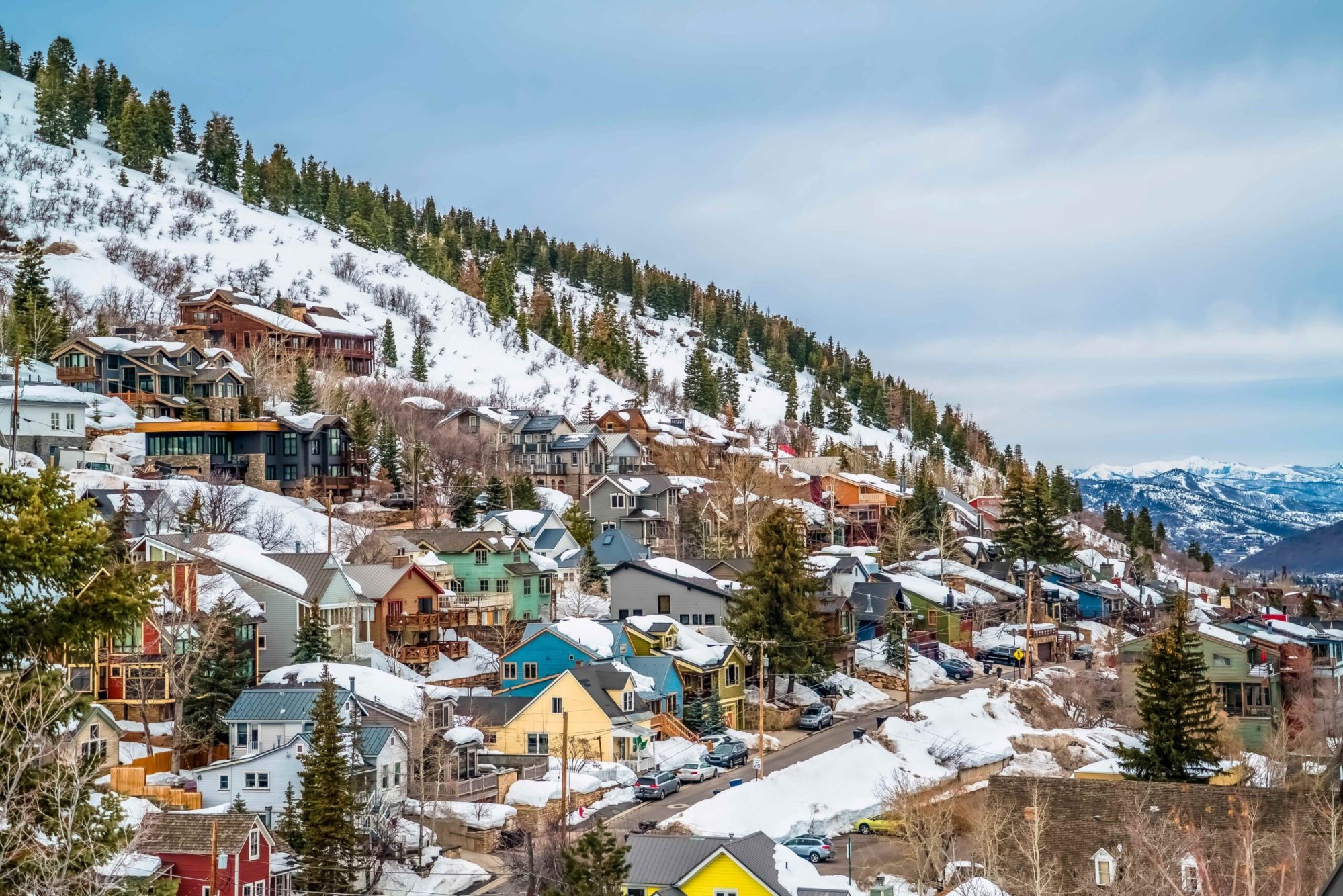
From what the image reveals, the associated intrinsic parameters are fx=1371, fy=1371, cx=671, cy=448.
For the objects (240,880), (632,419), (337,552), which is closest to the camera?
(240,880)

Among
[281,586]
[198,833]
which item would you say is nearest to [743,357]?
[281,586]

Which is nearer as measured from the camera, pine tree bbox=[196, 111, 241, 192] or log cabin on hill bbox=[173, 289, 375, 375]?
log cabin on hill bbox=[173, 289, 375, 375]

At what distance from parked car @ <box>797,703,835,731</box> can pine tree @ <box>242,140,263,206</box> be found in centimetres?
10726

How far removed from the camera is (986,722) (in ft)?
194

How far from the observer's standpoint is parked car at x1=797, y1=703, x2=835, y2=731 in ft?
188

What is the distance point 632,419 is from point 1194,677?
6910 cm

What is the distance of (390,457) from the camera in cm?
8556

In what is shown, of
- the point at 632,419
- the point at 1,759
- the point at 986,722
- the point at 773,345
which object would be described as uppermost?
the point at 773,345

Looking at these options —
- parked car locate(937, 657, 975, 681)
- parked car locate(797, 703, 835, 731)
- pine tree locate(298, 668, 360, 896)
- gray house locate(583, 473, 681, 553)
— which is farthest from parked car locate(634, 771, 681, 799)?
gray house locate(583, 473, 681, 553)

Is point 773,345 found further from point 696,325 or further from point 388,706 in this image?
point 388,706

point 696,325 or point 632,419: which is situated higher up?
point 696,325

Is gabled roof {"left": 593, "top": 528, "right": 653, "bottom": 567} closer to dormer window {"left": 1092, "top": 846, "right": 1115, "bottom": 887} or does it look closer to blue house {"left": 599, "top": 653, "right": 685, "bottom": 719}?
blue house {"left": 599, "top": 653, "right": 685, "bottom": 719}

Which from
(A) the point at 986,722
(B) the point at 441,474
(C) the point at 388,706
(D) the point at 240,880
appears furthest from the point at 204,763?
(B) the point at 441,474

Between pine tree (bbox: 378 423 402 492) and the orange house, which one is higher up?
pine tree (bbox: 378 423 402 492)
